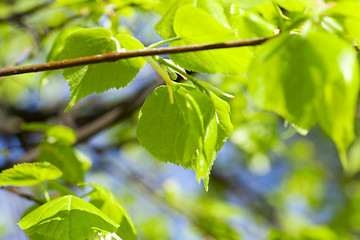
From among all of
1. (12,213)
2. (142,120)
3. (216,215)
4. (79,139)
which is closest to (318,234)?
(216,215)

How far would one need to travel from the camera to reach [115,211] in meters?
0.61

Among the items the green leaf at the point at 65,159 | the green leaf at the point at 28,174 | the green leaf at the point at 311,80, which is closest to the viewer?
the green leaf at the point at 311,80

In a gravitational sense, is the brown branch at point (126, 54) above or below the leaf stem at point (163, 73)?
above

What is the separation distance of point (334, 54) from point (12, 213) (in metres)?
1.74

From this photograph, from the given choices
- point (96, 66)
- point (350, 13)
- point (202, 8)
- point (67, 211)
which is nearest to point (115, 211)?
point (67, 211)

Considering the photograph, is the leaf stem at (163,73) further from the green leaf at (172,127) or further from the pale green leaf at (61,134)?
the pale green leaf at (61,134)

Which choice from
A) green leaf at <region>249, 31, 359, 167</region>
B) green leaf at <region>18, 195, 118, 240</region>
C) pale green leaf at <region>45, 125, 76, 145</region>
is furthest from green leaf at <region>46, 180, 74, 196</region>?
green leaf at <region>249, 31, 359, 167</region>

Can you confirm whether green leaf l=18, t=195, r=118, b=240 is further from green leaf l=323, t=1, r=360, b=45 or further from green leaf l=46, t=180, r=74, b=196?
green leaf l=323, t=1, r=360, b=45

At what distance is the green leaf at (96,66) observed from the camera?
0.53m

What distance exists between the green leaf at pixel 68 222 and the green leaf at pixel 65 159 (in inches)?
13.2

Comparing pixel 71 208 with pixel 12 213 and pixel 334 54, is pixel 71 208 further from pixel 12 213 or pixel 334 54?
pixel 12 213

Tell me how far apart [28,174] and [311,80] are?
469mm

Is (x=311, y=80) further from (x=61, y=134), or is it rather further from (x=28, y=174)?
(x=61, y=134)

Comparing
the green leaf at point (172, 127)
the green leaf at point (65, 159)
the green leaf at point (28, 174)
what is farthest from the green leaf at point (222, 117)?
the green leaf at point (65, 159)
